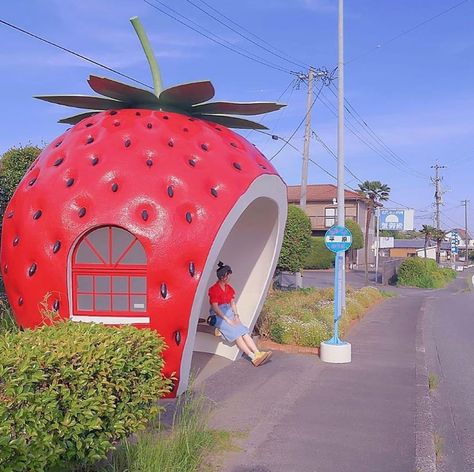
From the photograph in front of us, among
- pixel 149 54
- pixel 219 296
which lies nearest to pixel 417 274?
pixel 219 296

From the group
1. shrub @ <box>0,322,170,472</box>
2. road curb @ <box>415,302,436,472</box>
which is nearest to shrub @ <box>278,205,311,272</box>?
road curb @ <box>415,302,436,472</box>

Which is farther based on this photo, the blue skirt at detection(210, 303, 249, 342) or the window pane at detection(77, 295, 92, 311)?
the blue skirt at detection(210, 303, 249, 342)

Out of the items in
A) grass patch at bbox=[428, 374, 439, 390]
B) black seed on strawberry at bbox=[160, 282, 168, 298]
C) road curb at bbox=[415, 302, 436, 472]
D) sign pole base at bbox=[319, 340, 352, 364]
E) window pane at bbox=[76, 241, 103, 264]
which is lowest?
grass patch at bbox=[428, 374, 439, 390]

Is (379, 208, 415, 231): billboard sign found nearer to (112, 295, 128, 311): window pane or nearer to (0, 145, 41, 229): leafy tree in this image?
(0, 145, 41, 229): leafy tree

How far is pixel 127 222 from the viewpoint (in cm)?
599

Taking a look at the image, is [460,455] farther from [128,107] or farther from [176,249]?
[128,107]

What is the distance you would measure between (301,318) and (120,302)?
248 inches

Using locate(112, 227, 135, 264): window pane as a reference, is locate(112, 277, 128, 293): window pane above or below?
below

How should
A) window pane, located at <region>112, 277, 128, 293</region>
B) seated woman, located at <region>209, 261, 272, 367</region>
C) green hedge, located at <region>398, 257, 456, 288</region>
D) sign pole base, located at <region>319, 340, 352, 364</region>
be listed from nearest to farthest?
window pane, located at <region>112, 277, 128, 293</region> < seated woman, located at <region>209, 261, 272, 367</region> < sign pole base, located at <region>319, 340, 352, 364</region> < green hedge, located at <region>398, 257, 456, 288</region>

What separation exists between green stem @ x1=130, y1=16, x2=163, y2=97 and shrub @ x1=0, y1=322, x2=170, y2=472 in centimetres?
427

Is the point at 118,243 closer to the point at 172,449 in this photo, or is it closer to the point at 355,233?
the point at 172,449

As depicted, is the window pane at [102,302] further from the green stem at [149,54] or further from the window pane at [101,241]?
the green stem at [149,54]

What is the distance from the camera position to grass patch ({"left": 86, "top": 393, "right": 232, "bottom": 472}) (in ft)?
13.5

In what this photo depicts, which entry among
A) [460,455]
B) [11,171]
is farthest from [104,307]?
[11,171]
